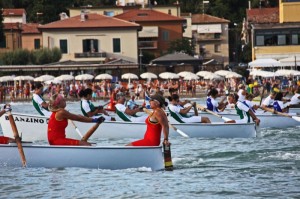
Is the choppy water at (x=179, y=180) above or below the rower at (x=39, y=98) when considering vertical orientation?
below

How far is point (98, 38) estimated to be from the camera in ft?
324

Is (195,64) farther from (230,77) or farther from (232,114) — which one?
(232,114)

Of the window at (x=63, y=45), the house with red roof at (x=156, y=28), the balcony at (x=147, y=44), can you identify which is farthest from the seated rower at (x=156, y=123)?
the house with red roof at (x=156, y=28)

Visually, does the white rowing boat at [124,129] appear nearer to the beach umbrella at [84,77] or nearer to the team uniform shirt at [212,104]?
the team uniform shirt at [212,104]

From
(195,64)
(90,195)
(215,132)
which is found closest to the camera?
(90,195)

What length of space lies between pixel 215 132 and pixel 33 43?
81.6m

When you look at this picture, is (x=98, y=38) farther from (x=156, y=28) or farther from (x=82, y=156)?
(x=82, y=156)

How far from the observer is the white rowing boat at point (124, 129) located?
31.2 metres

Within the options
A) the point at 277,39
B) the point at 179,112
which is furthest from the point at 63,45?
the point at 179,112

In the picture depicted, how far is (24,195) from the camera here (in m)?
20.9

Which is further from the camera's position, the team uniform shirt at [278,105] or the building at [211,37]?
the building at [211,37]

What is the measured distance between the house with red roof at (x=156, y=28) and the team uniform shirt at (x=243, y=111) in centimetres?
7831

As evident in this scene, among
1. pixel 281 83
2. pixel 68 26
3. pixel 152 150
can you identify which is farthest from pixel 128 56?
pixel 152 150

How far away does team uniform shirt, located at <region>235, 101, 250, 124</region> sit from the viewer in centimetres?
3247
